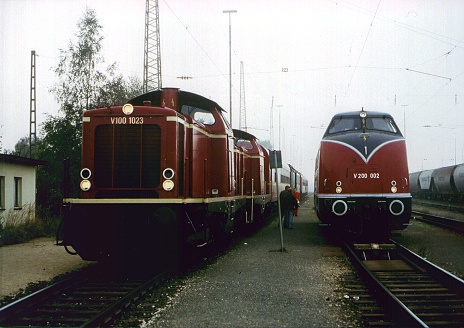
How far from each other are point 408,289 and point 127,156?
497 centimetres

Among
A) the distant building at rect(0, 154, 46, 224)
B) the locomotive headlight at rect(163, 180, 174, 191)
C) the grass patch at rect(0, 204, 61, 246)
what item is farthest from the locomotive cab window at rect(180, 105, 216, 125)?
the distant building at rect(0, 154, 46, 224)

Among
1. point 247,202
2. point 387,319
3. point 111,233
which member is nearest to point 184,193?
point 111,233

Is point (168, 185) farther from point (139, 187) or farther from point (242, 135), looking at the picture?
point (242, 135)

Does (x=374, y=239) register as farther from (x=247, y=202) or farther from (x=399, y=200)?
(x=247, y=202)

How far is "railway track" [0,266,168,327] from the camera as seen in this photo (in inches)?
231

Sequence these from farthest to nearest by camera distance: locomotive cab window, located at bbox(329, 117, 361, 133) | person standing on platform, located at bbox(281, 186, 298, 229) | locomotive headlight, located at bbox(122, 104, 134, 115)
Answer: person standing on platform, located at bbox(281, 186, 298, 229) < locomotive cab window, located at bbox(329, 117, 361, 133) < locomotive headlight, located at bbox(122, 104, 134, 115)

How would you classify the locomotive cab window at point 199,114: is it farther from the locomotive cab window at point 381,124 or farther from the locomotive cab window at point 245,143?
the locomotive cab window at point 245,143

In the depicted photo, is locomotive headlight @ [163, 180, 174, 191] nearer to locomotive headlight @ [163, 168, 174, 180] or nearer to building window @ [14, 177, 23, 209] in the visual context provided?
locomotive headlight @ [163, 168, 174, 180]

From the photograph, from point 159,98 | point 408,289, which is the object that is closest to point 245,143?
point 159,98

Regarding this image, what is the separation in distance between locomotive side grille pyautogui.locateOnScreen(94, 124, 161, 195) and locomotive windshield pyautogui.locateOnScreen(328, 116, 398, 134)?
601cm

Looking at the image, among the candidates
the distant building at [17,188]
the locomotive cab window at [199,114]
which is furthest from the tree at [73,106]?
the locomotive cab window at [199,114]

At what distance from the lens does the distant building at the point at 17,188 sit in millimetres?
16609

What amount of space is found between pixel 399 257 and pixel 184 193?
505 cm

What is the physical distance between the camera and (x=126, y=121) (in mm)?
8844
